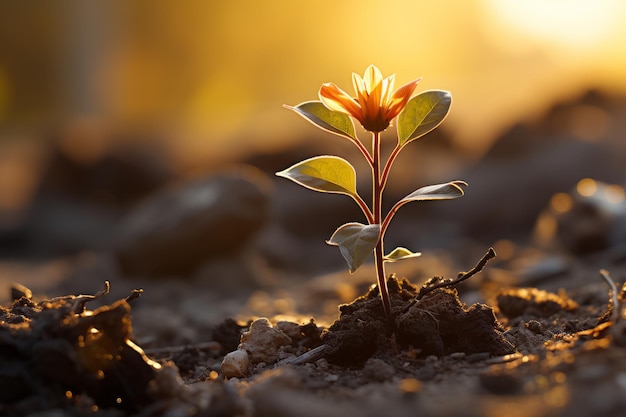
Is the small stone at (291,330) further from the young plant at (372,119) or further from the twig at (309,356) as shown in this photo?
the young plant at (372,119)

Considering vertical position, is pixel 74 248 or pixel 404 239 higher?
pixel 74 248

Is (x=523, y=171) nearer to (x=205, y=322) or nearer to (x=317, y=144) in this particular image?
(x=317, y=144)

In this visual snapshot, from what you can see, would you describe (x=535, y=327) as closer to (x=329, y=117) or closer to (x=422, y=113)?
(x=422, y=113)

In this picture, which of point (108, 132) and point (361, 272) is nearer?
point (361, 272)

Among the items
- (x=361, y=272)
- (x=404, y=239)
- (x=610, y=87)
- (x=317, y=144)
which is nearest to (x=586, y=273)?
(x=361, y=272)

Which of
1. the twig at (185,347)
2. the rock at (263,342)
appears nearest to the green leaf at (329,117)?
the rock at (263,342)

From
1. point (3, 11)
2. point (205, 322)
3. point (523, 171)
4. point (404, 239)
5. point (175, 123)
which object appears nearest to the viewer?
point (205, 322)

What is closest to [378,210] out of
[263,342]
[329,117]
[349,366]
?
[329,117]

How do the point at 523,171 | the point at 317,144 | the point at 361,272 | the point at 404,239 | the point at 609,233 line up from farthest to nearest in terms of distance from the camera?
the point at 317,144 < the point at 523,171 < the point at 404,239 < the point at 361,272 < the point at 609,233
